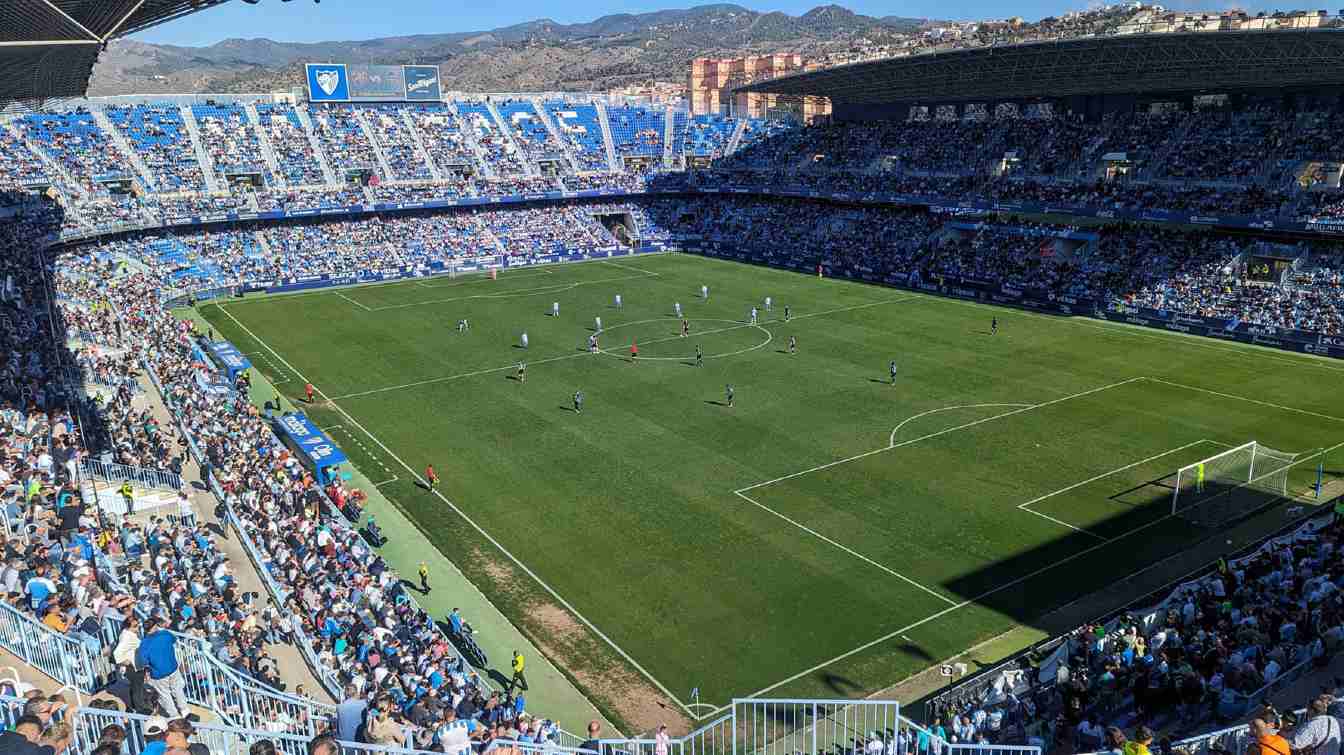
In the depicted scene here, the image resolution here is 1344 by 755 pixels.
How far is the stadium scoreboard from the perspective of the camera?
267 ft

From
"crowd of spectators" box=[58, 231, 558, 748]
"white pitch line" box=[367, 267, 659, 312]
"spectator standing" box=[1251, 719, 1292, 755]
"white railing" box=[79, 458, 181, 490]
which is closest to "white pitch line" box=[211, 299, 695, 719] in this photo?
"crowd of spectators" box=[58, 231, 558, 748]

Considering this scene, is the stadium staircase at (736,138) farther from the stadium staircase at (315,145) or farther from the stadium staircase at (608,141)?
the stadium staircase at (315,145)

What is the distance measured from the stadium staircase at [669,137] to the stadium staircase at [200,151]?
36.8m

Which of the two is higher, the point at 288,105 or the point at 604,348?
the point at 288,105

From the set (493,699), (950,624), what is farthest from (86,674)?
(950,624)

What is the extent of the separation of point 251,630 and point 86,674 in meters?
5.14

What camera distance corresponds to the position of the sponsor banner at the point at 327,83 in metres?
80.8

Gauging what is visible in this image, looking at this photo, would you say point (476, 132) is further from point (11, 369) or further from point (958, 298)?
point (11, 369)

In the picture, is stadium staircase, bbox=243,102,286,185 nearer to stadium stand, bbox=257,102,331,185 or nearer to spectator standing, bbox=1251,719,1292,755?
stadium stand, bbox=257,102,331,185

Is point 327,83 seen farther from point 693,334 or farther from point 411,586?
point 411,586

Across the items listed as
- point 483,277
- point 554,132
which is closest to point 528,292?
point 483,277

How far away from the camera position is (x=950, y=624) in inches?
845

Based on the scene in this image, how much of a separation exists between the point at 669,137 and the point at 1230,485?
2766 inches

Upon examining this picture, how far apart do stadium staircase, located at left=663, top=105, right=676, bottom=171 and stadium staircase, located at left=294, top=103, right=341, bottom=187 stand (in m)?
28.5
